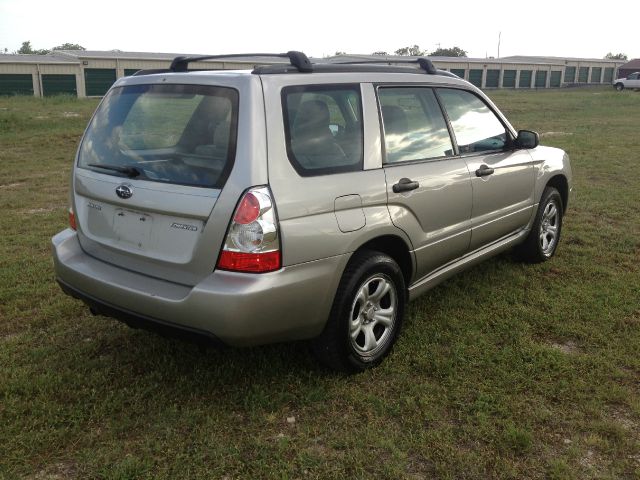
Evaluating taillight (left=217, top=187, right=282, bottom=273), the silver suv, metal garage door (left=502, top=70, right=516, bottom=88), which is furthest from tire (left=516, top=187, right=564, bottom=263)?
metal garage door (left=502, top=70, right=516, bottom=88)

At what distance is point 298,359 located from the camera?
363 centimetres

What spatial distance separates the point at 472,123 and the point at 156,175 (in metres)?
2.46

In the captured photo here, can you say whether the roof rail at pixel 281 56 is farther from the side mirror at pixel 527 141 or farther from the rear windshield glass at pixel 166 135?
the side mirror at pixel 527 141

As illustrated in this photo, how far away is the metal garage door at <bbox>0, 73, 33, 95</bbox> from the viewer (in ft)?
135

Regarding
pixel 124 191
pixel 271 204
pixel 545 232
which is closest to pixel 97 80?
pixel 545 232

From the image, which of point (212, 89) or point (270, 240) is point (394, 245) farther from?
point (212, 89)

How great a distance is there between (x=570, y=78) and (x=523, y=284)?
259ft

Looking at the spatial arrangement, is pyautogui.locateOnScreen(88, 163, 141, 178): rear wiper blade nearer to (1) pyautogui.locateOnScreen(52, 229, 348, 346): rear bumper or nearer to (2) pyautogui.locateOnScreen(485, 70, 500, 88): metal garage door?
(1) pyautogui.locateOnScreen(52, 229, 348, 346): rear bumper

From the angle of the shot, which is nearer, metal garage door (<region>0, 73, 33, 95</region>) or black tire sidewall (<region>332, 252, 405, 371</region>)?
black tire sidewall (<region>332, 252, 405, 371</region>)

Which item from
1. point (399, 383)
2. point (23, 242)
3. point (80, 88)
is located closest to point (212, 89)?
point (399, 383)

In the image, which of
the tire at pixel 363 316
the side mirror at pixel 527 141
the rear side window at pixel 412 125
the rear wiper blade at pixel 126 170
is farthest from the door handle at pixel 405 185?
the side mirror at pixel 527 141

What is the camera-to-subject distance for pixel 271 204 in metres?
2.81

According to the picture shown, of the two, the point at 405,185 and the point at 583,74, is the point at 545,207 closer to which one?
the point at 405,185

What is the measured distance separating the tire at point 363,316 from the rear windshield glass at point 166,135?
93cm
